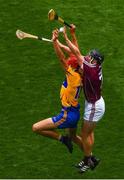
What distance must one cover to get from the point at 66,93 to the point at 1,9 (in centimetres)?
725

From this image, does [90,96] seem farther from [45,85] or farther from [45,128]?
[45,85]

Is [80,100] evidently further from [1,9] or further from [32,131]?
[1,9]

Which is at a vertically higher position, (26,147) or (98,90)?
(98,90)

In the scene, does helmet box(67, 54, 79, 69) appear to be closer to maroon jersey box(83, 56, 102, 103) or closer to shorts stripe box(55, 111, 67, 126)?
maroon jersey box(83, 56, 102, 103)

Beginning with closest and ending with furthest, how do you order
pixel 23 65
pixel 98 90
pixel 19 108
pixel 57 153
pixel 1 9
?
1. pixel 98 90
2. pixel 57 153
3. pixel 19 108
4. pixel 23 65
5. pixel 1 9

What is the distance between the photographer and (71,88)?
16.7 meters

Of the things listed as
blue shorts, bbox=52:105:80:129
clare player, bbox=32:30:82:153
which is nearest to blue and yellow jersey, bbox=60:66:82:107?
clare player, bbox=32:30:82:153

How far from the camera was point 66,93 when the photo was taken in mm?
16719

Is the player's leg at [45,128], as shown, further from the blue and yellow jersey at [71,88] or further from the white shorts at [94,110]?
the white shorts at [94,110]

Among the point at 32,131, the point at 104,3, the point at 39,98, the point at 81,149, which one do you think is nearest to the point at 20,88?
the point at 39,98

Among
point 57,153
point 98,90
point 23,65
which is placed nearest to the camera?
point 98,90

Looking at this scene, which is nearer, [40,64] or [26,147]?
[26,147]

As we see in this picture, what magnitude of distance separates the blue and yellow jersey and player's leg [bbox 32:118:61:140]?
1.76ft

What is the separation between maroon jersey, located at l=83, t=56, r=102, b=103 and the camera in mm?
16375
